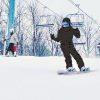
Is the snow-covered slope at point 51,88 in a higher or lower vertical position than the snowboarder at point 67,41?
lower

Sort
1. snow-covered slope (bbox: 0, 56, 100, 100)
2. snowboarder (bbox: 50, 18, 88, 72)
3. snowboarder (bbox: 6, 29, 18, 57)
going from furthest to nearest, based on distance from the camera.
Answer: snowboarder (bbox: 6, 29, 18, 57), snowboarder (bbox: 50, 18, 88, 72), snow-covered slope (bbox: 0, 56, 100, 100)

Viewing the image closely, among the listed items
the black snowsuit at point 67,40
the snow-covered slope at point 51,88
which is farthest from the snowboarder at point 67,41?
the snow-covered slope at point 51,88

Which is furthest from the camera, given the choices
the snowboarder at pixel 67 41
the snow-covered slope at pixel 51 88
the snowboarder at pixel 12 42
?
the snowboarder at pixel 12 42

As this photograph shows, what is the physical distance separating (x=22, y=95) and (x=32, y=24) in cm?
4232

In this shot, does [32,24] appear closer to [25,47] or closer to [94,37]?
[25,47]

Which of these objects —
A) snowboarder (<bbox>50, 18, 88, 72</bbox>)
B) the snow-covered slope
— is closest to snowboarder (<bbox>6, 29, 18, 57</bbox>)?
snowboarder (<bbox>50, 18, 88, 72</bbox>)

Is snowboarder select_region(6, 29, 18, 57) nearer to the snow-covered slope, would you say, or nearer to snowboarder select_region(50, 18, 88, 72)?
snowboarder select_region(50, 18, 88, 72)

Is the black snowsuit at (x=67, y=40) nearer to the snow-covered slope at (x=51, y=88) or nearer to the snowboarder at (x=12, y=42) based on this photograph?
the snow-covered slope at (x=51, y=88)

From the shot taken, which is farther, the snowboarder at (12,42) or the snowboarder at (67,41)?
the snowboarder at (12,42)

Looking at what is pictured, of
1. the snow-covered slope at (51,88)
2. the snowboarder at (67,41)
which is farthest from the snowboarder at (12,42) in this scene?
the snow-covered slope at (51,88)

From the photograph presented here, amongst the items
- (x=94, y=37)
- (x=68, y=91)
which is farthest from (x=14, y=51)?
(x=94, y=37)

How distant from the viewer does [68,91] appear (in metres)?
6.53

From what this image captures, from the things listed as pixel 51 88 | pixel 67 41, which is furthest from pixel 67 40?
pixel 51 88

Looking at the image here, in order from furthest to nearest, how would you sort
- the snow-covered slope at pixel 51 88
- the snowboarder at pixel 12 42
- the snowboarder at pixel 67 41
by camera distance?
the snowboarder at pixel 12 42
the snowboarder at pixel 67 41
the snow-covered slope at pixel 51 88
